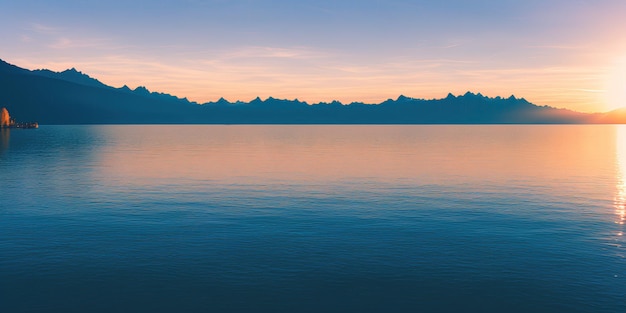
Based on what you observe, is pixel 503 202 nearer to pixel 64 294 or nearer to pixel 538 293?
pixel 538 293

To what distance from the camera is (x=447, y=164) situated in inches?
3812

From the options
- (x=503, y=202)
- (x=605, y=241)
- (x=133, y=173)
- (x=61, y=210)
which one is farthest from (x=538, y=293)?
(x=133, y=173)

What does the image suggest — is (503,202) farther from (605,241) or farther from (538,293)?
(538,293)

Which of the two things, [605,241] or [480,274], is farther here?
[605,241]

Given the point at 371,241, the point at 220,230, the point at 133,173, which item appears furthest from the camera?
the point at 133,173

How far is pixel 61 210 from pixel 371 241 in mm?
28774

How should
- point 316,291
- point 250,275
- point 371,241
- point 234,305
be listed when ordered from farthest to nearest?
1. point 371,241
2. point 250,275
3. point 316,291
4. point 234,305

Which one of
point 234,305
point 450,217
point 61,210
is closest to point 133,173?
point 61,210

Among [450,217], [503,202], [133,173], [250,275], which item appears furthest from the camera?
[133,173]

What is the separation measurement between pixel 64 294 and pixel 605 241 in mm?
33954

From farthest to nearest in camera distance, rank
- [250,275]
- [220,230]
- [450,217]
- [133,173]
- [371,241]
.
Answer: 1. [133,173]
2. [450,217]
3. [220,230]
4. [371,241]
5. [250,275]

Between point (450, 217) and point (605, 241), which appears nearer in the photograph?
point (605, 241)

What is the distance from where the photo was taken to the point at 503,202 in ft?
173

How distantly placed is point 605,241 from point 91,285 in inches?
1293
